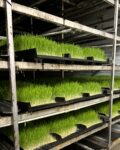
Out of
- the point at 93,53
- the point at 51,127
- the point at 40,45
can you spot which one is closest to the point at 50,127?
the point at 51,127

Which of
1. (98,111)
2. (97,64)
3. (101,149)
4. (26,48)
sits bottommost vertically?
(101,149)

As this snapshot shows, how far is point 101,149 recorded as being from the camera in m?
1.96

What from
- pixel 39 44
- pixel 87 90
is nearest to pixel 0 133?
pixel 39 44

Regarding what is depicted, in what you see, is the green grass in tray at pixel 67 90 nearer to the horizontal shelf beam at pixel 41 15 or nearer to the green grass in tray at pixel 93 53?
the green grass in tray at pixel 93 53

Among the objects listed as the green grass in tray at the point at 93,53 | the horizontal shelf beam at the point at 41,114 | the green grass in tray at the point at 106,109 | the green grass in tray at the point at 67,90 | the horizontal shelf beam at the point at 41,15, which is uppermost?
the horizontal shelf beam at the point at 41,15

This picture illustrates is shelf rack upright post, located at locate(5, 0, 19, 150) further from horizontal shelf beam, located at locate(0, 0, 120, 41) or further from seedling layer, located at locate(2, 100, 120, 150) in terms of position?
seedling layer, located at locate(2, 100, 120, 150)

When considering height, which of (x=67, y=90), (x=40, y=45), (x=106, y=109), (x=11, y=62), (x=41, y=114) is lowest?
(x=106, y=109)

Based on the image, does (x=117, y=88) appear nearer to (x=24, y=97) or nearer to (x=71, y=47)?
A: (x=71, y=47)

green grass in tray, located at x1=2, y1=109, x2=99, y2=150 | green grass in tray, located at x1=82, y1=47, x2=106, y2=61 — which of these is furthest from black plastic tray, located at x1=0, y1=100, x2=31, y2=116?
green grass in tray, located at x1=82, y1=47, x2=106, y2=61

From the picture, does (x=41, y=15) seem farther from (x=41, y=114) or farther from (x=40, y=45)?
(x=41, y=114)

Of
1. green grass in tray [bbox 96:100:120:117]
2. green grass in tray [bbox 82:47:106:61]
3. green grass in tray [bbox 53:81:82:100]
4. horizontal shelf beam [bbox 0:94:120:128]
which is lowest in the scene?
green grass in tray [bbox 96:100:120:117]

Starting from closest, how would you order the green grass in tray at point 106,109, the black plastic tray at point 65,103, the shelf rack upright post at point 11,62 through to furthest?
the shelf rack upright post at point 11,62
the black plastic tray at point 65,103
the green grass in tray at point 106,109

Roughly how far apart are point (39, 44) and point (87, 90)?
0.79 meters

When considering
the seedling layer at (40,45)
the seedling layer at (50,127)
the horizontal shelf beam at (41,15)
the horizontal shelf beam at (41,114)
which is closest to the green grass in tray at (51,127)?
the seedling layer at (50,127)
